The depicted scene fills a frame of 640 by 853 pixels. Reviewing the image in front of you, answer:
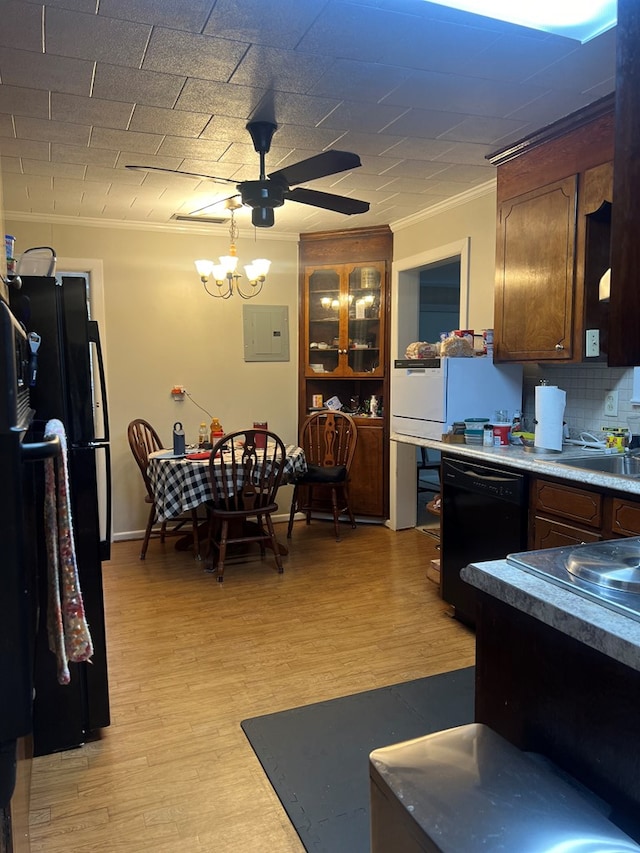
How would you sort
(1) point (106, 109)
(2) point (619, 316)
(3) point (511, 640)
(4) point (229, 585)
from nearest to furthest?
(2) point (619, 316)
(3) point (511, 640)
(1) point (106, 109)
(4) point (229, 585)

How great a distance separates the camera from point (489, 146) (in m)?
3.13

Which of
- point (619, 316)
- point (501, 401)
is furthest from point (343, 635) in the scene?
point (619, 316)

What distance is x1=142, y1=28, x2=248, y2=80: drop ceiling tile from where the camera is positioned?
2078 millimetres

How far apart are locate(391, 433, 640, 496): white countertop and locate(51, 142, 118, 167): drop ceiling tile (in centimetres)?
230

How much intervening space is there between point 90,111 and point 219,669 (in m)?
2.52

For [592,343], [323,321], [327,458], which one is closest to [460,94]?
[592,343]

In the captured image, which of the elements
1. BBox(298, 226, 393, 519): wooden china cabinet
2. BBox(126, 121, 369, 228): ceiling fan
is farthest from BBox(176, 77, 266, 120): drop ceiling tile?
BBox(298, 226, 393, 519): wooden china cabinet

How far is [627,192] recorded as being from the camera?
0.94 meters

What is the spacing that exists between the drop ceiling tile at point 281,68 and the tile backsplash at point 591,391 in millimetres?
1864

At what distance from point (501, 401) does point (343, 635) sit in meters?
1.55

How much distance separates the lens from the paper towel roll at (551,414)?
291 centimetres

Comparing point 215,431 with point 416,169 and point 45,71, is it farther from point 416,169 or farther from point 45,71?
point 45,71

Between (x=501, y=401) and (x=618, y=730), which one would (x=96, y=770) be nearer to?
(x=618, y=730)

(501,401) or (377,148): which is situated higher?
(377,148)
